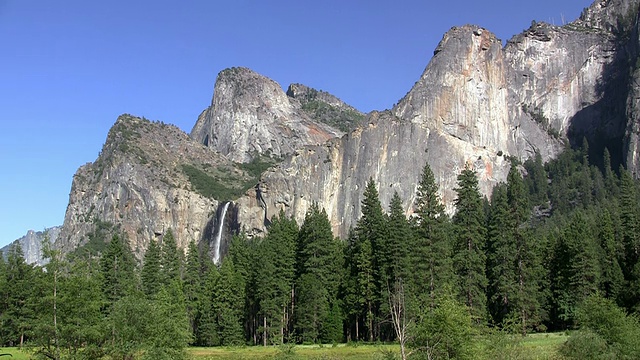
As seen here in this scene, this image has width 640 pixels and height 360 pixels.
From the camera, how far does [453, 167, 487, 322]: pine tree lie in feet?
188

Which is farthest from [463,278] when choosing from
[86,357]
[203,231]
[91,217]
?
[91,217]

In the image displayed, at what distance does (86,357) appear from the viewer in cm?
3450

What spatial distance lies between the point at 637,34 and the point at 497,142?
53.8m

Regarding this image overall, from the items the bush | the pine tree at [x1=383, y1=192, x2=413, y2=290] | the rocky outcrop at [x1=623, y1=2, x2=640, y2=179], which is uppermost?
the rocky outcrop at [x1=623, y1=2, x2=640, y2=179]

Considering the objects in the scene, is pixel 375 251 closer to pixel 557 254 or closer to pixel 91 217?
pixel 557 254

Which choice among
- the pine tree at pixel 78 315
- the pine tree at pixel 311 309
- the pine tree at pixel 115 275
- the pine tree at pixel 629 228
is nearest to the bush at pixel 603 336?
the pine tree at pixel 78 315

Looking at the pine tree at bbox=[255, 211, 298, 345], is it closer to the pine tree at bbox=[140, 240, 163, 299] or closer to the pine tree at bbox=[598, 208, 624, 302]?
the pine tree at bbox=[140, 240, 163, 299]

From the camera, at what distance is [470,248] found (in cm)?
5944

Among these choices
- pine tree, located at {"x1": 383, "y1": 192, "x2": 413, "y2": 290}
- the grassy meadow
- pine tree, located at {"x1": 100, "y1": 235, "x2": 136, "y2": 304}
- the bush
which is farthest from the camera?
pine tree, located at {"x1": 100, "y1": 235, "x2": 136, "y2": 304}

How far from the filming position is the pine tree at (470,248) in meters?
57.2

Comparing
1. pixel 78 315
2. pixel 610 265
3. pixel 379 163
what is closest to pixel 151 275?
pixel 78 315

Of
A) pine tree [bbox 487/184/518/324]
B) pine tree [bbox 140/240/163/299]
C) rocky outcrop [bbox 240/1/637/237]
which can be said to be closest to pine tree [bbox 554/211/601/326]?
pine tree [bbox 487/184/518/324]

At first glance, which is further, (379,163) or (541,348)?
(379,163)

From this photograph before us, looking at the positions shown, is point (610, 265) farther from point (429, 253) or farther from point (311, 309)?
point (311, 309)
